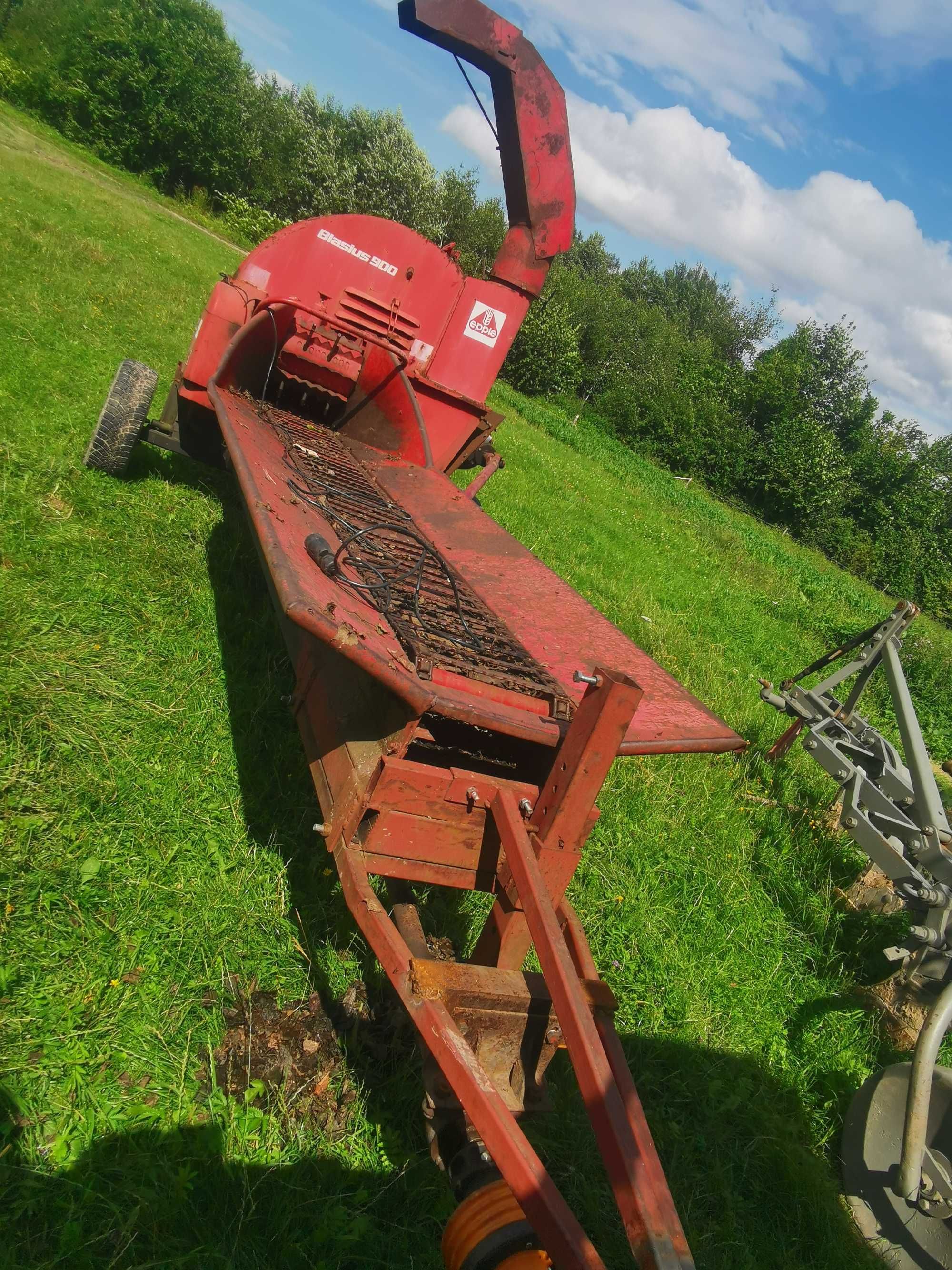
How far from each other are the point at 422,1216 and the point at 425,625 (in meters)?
1.72

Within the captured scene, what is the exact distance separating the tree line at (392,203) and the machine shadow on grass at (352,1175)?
26.5 metres

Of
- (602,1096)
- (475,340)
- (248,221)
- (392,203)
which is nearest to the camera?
(602,1096)

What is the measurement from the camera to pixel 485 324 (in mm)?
5660

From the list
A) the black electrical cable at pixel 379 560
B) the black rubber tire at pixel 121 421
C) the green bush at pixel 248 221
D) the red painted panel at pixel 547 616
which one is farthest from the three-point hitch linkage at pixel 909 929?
the green bush at pixel 248 221

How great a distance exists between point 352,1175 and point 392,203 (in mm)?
35442

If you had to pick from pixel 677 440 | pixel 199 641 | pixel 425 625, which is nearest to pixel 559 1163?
pixel 425 625

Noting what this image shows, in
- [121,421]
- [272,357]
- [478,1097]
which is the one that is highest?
[272,357]

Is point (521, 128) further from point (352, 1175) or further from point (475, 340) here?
point (352, 1175)

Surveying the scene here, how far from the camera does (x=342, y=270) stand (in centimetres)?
527

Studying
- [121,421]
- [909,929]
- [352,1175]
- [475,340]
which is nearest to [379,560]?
[352,1175]

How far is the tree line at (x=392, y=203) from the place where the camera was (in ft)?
94.6

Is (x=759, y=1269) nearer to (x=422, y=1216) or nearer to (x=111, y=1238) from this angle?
(x=422, y=1216)

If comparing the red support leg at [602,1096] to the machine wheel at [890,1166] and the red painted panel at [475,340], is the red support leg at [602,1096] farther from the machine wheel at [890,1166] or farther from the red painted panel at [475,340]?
the red painted panel at [475,340]

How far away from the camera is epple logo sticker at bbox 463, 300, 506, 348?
18.5ft
